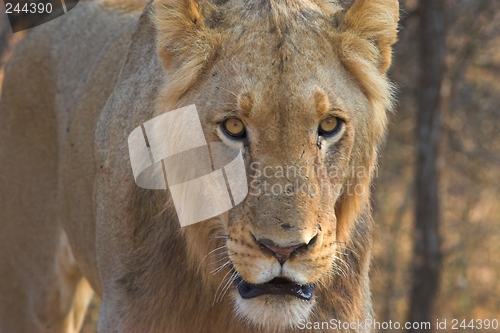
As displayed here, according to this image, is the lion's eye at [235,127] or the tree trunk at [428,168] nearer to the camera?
the lion's eye at [235,127]

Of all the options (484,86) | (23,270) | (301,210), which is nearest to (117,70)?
(23,270)

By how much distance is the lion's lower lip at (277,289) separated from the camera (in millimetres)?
2818

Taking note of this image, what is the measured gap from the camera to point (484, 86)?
8383 mm

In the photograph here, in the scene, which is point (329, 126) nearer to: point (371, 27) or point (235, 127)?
point (235, 127)

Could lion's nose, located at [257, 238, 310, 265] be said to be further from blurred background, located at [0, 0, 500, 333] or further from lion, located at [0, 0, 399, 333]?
blurred background, located at [0, 0, 500, 333]

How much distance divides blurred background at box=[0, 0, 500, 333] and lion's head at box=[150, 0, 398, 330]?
3.46m

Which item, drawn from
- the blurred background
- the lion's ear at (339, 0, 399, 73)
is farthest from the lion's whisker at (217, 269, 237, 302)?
the blurred background

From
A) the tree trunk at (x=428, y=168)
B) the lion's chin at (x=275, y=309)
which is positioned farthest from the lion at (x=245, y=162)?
the tree trunk at (x=428, y=168)

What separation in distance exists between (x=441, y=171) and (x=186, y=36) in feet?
15.0

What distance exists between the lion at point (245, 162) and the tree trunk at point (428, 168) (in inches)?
126

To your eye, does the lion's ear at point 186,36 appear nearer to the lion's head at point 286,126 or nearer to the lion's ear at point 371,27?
the lion's head at point 286,126

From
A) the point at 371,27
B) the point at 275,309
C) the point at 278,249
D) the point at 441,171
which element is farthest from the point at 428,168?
the point at 278,249

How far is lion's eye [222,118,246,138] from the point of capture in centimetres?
292

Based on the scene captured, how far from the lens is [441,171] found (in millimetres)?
7195
